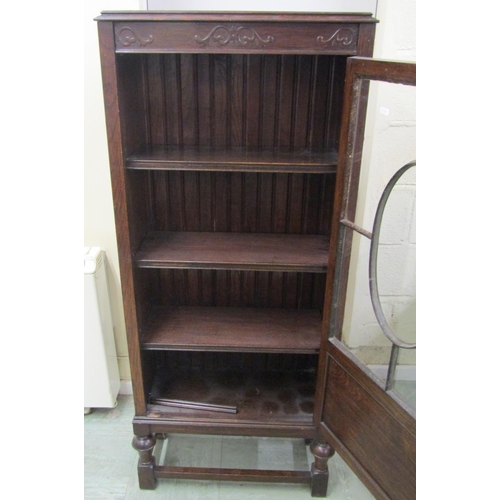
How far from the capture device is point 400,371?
3.63ft

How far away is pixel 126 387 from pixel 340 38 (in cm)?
152

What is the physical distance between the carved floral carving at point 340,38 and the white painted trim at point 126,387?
57.5 inches

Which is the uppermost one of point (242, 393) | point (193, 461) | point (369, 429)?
point (369, 429)

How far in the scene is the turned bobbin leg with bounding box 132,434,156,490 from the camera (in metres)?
1.47

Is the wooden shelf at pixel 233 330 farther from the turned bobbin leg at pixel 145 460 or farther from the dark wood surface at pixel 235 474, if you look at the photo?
the dark wood surface at pixel 235 474

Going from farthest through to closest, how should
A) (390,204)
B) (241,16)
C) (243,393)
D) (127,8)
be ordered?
(243,393) → (127,8) → (390,204) → (241,16)

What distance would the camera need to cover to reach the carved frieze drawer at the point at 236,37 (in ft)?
3.53

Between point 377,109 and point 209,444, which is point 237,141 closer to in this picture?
point 377,109

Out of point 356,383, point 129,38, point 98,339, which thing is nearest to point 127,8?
point 129,38

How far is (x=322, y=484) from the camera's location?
148 cm

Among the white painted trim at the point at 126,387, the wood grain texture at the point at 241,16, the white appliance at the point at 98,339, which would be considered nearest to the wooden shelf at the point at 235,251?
the white appliance at the point at 98,339

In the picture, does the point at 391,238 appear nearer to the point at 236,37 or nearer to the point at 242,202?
the point at 242,202

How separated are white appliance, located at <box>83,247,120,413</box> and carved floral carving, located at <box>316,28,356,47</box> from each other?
0.99 metres
